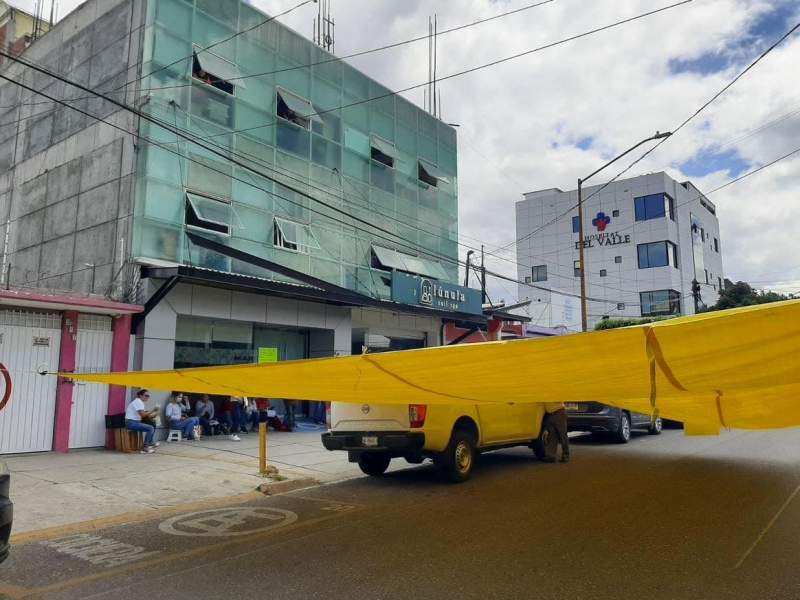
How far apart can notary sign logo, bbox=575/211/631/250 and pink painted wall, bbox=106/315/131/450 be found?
149ft

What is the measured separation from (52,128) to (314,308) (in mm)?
9756

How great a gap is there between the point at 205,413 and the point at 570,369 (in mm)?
12642

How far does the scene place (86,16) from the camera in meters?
17.9

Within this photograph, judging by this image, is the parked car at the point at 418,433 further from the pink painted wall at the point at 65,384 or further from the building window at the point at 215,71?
the building window at the point at 215,71

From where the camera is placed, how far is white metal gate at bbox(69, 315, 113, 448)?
42.5 feet

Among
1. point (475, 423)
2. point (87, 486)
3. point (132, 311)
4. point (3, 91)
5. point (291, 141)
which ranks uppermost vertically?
point (3, 91)

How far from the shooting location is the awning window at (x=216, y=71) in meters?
16.4

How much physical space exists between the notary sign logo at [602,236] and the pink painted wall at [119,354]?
4544 cm

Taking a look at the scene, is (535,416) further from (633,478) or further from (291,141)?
(291,141)

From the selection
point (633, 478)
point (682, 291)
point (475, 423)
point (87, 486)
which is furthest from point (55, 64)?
point (682, 291)

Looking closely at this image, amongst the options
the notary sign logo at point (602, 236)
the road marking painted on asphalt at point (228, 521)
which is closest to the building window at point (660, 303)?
the notary sign logo at point (602, 236)

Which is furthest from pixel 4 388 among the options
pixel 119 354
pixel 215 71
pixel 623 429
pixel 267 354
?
pixel 623 429

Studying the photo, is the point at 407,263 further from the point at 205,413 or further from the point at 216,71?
the point at 205,413

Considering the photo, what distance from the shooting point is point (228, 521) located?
7348 mm
